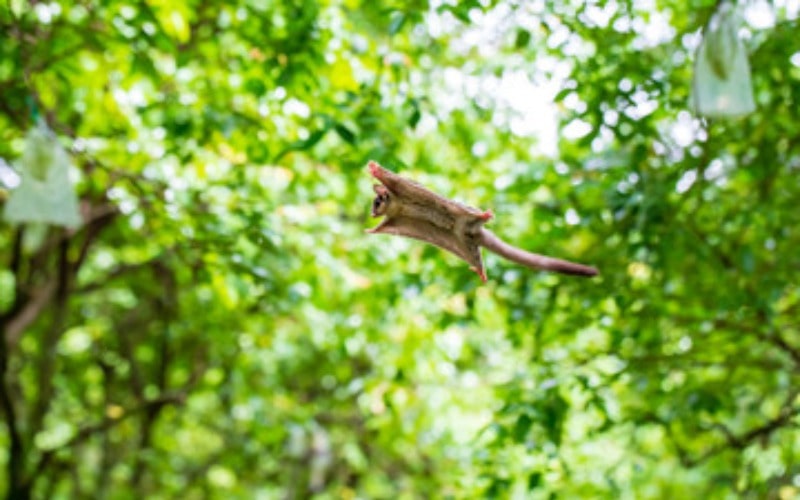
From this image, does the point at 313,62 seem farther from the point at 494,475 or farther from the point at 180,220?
the point at 494,475

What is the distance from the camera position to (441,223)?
1.56 metres

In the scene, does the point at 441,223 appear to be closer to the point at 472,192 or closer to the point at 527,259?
the point at 527,259

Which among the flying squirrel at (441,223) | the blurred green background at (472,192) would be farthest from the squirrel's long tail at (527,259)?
the blurred green background at (472,192)

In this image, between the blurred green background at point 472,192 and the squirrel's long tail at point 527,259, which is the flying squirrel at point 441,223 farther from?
the blurred green background at point 472,192

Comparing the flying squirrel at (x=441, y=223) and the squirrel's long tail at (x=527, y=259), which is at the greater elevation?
the squirrel's long tail at (x=527, y=259)

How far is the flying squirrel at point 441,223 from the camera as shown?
1505mm

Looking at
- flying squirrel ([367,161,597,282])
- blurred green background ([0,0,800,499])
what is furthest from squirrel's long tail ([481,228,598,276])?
blurred green background ([0,0,800,499])

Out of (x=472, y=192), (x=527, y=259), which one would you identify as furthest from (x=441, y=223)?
(x=472, y=192)

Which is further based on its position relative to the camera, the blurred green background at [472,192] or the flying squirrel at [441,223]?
the blurred green background at [472,192]

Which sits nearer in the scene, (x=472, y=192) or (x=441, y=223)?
(x=441, y=223)

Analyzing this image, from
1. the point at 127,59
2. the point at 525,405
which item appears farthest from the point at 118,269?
the point at 525,405

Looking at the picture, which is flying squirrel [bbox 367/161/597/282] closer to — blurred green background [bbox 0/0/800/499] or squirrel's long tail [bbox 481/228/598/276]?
squirrel's long tail [bbox 481/228/598/276]

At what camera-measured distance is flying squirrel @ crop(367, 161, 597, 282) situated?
4.94ft

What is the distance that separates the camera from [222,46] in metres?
3.29
